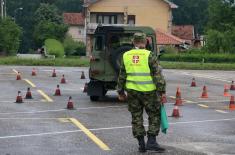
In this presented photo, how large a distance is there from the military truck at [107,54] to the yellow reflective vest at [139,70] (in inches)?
335

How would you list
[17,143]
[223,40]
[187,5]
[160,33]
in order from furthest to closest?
[187,5] < [160,33] < [223,40] < [17,143]

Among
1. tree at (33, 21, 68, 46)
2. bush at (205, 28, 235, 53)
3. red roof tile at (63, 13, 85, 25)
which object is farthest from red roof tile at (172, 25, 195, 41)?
bush at (205, 28, 235, 53)

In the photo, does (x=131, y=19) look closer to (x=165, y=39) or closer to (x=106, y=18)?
(x=106, y=18)

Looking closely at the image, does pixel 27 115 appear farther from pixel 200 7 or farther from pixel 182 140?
pixel 200 7

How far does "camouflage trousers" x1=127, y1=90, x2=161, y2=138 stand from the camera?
32.9 ft

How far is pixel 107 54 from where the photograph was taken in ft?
62.4

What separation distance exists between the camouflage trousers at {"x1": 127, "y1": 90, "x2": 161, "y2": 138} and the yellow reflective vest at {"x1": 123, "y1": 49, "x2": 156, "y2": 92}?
0.09 m

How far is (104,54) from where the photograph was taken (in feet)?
62.5

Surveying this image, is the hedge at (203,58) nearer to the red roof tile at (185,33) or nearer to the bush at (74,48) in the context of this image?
the bush at (74,48)

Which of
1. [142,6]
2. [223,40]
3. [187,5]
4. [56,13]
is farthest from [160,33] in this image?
[187,5]

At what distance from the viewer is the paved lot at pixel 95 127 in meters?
10.5

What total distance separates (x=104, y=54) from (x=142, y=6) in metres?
61.1

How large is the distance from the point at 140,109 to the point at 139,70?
0.61 meters

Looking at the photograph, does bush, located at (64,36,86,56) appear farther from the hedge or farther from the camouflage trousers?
the camouflage trousers
